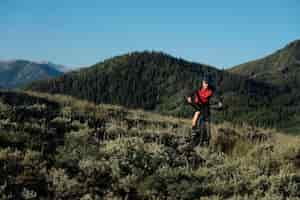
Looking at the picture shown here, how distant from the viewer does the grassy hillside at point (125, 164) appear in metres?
7.65

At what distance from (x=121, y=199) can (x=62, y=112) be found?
6.13 metres

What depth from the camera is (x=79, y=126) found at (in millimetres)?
11312

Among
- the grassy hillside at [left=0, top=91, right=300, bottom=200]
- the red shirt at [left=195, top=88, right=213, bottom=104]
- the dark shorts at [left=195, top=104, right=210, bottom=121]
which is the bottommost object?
the grassy hillside at [left=0, top=91, right=300, bottom=200]

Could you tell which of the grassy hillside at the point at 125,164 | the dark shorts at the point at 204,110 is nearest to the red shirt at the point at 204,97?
the dark shorts at the point at 204,110

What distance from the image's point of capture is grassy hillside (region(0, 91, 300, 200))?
7.65 meters

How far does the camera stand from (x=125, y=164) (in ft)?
28.6

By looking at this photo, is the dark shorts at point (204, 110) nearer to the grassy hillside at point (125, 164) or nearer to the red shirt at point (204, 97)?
the red shirt at point (204, 97)

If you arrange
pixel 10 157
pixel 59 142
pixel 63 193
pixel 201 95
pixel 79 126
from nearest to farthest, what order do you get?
pixel 63 193 < pixel 10 157 < pixel 59 142 < pixel 79 126 < pixel 201 95

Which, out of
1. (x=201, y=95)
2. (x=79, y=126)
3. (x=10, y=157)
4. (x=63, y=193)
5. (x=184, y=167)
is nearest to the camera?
(x=63, y=193)

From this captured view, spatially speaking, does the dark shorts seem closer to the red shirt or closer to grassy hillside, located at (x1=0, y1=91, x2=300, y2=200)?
the red shirt

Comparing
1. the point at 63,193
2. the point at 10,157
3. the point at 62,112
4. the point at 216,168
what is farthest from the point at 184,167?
the point at 62,112

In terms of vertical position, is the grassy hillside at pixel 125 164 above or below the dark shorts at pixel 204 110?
below

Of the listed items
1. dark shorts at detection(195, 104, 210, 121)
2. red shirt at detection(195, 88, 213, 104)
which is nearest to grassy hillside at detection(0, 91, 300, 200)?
dark shorts at detection(195, 104, 210, 121)

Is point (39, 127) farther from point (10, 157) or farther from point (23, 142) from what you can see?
point (10, 157)
